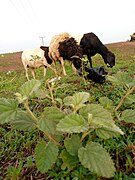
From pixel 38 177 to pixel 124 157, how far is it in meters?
0.51

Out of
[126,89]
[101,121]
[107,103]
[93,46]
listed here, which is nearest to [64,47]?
[93,46]

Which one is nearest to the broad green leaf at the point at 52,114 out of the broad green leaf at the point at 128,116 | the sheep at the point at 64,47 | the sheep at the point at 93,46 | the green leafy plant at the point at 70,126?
the green leafy plant at the point at 70,126

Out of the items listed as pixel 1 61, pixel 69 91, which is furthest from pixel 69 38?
pixel 1 61

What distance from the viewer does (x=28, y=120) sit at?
1083 millimetres

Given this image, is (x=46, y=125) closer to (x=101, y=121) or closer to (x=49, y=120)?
(x=49, y=120)

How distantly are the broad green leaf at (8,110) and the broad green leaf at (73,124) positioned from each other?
0.69 ft

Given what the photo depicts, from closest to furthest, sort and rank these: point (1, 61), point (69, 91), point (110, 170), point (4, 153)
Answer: point (110, 170) → point (4, 153) → point (69, 91) → point (1, 61)

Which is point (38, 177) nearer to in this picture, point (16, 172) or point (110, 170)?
point (16, 172)

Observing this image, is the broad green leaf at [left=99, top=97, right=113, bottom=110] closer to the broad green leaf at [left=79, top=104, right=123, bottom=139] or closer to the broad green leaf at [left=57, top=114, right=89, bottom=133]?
the broad green leaf at [left=79, top=104, right=123, bottom=139]

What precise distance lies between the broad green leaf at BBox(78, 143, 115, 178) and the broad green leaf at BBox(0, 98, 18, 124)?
327 millimetres

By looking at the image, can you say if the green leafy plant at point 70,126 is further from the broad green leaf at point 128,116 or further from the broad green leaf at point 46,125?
the broad green leaf at point 128,116

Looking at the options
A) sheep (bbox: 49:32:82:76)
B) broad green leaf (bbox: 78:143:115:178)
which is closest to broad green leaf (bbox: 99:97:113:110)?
broad green leaf (bbox: 78:143:115:178)

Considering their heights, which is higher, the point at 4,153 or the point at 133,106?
the point at 133,106

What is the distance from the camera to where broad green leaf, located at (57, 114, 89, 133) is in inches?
33.8
